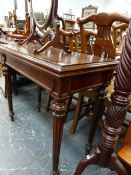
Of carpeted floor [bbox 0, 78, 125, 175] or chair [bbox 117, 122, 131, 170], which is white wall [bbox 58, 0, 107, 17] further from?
chair [bbox 117, 122, 131, 170]

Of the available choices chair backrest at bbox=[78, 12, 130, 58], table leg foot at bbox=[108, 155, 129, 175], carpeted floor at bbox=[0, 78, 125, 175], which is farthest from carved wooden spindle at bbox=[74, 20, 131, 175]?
chair backrest at bbox=[78, 12, 130, 58]

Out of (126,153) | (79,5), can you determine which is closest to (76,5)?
(79,5)

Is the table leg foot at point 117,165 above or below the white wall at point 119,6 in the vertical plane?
below

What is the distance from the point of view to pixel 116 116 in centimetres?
72

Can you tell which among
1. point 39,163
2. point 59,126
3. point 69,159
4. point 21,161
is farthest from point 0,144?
point 59,126

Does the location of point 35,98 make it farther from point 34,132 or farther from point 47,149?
point 47,149

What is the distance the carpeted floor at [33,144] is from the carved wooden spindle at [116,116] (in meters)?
0.33

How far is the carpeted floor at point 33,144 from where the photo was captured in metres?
1.18

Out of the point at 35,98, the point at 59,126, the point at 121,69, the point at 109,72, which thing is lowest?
the point at 35,98

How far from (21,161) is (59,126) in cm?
58

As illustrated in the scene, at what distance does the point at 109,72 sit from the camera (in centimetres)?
97

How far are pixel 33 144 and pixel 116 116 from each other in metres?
0.93

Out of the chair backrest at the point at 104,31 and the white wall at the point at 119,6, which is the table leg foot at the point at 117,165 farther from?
the white wall at the point at 119,6

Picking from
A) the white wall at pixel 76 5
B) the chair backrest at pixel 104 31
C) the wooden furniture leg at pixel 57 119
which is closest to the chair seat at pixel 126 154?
the wooden furniture leg at pixel 57 119
